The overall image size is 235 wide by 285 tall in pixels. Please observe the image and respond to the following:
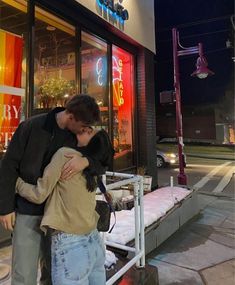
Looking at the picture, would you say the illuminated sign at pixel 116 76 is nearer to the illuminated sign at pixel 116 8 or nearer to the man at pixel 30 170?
the illuminated sign at pixel 116 8

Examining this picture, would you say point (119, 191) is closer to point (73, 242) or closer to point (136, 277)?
point (136, 277)

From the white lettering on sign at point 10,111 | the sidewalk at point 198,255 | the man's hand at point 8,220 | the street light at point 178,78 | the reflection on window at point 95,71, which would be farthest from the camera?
the street light at point 178,78

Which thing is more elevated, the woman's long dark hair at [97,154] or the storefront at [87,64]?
the storefront at [87,64]

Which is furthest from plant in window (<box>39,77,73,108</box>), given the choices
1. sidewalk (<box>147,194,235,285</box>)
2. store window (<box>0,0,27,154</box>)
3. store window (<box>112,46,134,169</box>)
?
sidewalk (<box>147,194,235,285</box>)

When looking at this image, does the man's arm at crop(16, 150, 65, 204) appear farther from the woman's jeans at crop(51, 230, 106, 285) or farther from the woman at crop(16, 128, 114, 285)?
the woman's jeans at crop(51, 230, 106, 285)

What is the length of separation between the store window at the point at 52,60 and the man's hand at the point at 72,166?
3.60m

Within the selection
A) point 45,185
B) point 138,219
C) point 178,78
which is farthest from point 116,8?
point 45,185

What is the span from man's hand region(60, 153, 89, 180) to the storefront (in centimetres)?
311

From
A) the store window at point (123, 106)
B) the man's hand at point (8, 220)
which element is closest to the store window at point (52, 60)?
the store window at point (123, 106)

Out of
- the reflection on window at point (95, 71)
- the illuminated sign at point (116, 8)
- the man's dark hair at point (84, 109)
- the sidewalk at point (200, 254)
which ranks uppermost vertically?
the illuminated sign at point (116, 8)

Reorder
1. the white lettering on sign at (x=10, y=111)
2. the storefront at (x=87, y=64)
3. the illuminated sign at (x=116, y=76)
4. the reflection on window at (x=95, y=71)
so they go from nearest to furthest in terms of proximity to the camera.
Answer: the white lettering on sign at (x=10, y=111), the storefront at (x=87, y=64), the reflection on window at (x=95, y=71), the illuminated sign at (x=116, y=76)

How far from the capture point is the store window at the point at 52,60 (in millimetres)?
5359

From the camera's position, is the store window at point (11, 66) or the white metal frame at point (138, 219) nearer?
the white metal frame at point (138, 219)

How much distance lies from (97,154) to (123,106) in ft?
19.8
